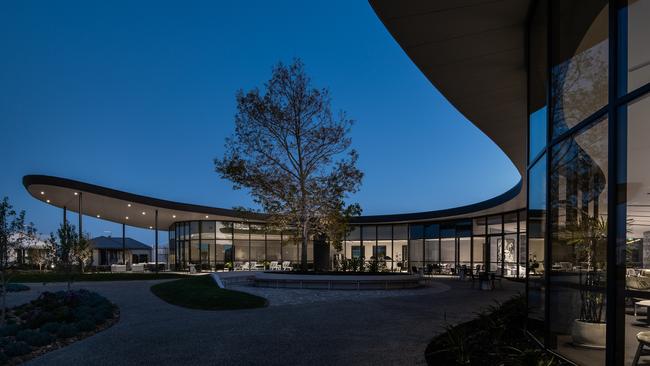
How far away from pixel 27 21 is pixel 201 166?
7914 cm

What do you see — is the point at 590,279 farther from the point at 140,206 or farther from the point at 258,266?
the point at 258,266

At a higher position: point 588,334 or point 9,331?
point 588,334

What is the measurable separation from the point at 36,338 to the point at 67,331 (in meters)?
0.69

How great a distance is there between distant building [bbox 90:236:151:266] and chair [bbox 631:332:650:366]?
3992 centimetres

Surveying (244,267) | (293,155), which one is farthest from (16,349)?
(244,267)

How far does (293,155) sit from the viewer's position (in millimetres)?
20562

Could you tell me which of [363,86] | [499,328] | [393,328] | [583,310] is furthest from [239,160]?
[363,86]

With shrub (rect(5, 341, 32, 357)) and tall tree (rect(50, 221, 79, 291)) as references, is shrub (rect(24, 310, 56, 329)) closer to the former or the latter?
shrub (rect(5, 341, 32, 357))

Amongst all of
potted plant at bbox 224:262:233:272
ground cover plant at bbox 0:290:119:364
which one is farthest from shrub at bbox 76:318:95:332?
potted plant at bbox 224:262:233:272

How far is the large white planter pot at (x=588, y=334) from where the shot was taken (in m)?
3.63

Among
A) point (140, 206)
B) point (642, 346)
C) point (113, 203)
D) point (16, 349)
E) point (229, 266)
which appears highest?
point (642, 346)

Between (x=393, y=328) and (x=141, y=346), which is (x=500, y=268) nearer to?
(x=393, y=328)

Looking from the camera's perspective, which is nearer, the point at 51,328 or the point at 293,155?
the point at 51,328

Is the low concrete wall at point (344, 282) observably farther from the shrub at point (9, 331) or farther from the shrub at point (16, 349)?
the shrub at point (16, 349)
